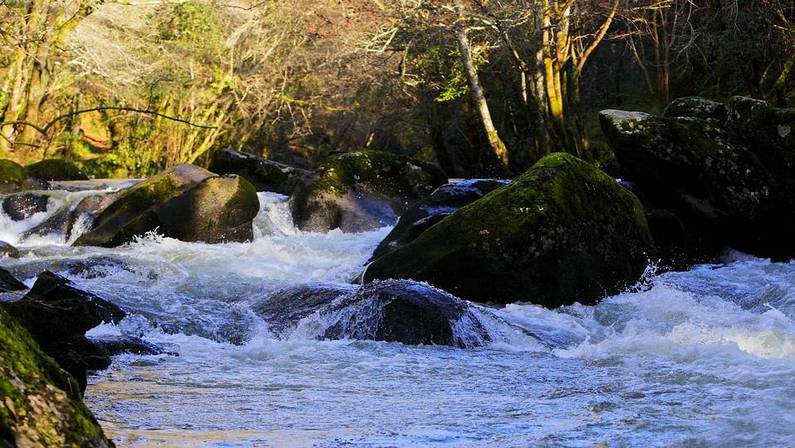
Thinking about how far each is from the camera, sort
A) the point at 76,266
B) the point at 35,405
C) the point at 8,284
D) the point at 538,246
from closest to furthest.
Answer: the point at 35,405
the point at 8,284
the point at 538,246
the point at 76,266

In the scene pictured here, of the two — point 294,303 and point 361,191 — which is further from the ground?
point 361,191


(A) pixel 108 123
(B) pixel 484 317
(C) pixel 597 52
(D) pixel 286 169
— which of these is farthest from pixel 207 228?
(A) pixel 108 123

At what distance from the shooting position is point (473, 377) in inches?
210

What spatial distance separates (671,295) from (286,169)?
10798 mm

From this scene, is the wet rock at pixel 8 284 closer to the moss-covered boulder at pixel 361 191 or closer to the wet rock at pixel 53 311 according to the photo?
the wet rock at pixel 53 311

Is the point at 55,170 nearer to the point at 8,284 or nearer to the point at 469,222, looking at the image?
the point at 8,284

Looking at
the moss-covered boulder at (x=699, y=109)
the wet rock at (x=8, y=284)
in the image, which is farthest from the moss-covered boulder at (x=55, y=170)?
the moss-covered boulder at (x=699, y=109)

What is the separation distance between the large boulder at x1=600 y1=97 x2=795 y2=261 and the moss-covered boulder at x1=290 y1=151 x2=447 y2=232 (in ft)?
14.6

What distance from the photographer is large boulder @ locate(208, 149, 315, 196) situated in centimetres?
1767

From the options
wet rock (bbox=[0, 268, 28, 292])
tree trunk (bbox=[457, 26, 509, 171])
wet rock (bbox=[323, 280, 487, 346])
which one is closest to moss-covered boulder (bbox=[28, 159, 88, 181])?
tree trunk (bbox=[457, 26, 509, 171])

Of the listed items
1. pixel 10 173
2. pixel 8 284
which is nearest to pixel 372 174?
pixel 10 173

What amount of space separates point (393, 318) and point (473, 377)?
4.67 ft

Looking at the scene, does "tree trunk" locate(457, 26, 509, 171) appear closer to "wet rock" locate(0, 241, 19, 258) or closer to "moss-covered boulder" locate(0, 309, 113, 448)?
"wet rock" locate(0, 241, 19, 258)

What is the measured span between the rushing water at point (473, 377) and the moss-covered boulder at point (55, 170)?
10448mm
